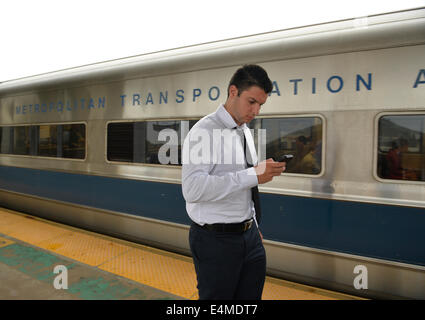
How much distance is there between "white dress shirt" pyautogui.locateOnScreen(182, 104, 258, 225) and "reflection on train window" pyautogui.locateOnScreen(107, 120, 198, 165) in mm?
1959

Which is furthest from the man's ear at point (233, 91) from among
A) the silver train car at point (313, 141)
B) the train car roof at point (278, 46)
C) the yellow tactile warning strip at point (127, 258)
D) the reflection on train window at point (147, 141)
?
the yellow tactile warning strip at point (127, 258)

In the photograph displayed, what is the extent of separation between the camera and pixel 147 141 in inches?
161

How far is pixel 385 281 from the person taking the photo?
280 centimetres

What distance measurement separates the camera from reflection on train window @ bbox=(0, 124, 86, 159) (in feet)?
16.0

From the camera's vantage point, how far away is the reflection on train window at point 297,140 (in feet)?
9.91

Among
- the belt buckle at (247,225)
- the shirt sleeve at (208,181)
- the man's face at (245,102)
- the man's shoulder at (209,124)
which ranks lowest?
the belt buckle at (247,225)

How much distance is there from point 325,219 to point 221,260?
1.67 m

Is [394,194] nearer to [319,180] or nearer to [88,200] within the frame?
[319,180]
